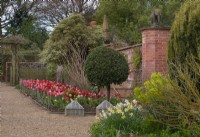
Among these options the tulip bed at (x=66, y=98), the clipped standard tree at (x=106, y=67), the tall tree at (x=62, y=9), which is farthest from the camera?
the tall tree at (x=62, y=9)

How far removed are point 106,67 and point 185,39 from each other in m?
5.42

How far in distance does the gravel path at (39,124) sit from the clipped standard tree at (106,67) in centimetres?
155

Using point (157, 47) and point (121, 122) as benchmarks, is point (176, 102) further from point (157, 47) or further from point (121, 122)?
point (157, 47)

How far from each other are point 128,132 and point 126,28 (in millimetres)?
18521

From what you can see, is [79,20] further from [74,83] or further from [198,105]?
[198,105]

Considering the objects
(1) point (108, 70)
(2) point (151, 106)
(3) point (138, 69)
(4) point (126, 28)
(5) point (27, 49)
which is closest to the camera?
(2) point (151, 106)

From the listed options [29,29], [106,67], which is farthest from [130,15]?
[106,67]

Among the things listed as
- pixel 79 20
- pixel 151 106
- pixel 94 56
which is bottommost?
pixel 151 106

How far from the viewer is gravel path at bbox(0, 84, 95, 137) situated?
7473 mm

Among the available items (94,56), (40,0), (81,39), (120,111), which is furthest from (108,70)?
(40,0)

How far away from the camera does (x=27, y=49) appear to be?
29.9 m

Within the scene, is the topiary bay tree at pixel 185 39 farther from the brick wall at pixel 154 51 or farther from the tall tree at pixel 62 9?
the tall tree at pixel 62 9

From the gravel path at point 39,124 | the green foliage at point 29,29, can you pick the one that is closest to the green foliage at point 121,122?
the gravel path at point 39,124

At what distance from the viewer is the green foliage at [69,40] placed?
1673cm
